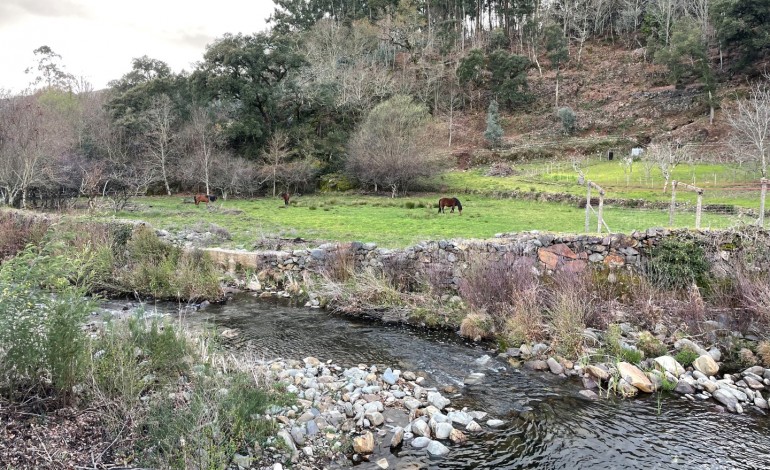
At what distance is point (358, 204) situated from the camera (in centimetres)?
3291

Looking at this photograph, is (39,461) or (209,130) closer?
(39,461)

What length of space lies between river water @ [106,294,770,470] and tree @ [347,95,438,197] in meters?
27.0

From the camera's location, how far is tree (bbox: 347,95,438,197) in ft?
122

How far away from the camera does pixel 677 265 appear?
39.2 ft

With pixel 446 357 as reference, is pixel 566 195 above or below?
above

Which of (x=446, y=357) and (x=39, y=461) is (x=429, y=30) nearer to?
(x=446, y=357)

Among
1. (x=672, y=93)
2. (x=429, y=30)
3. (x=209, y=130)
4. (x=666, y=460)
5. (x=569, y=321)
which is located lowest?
(x=666, y=460)

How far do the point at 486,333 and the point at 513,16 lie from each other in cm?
7912

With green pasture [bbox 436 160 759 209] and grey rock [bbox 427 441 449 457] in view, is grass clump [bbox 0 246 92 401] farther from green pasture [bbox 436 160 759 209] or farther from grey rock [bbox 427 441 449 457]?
green pasture [bbox 436 160 759 209]

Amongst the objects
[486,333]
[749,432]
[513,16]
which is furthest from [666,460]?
[513,16]

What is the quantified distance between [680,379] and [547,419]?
2913 mm

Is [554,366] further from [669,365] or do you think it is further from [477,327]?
[477,327]

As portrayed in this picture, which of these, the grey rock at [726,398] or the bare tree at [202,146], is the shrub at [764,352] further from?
the bare tree at [202,146]

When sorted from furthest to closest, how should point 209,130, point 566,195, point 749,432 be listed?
1. point 209,130
2. point 566,195
3. point 749,432
